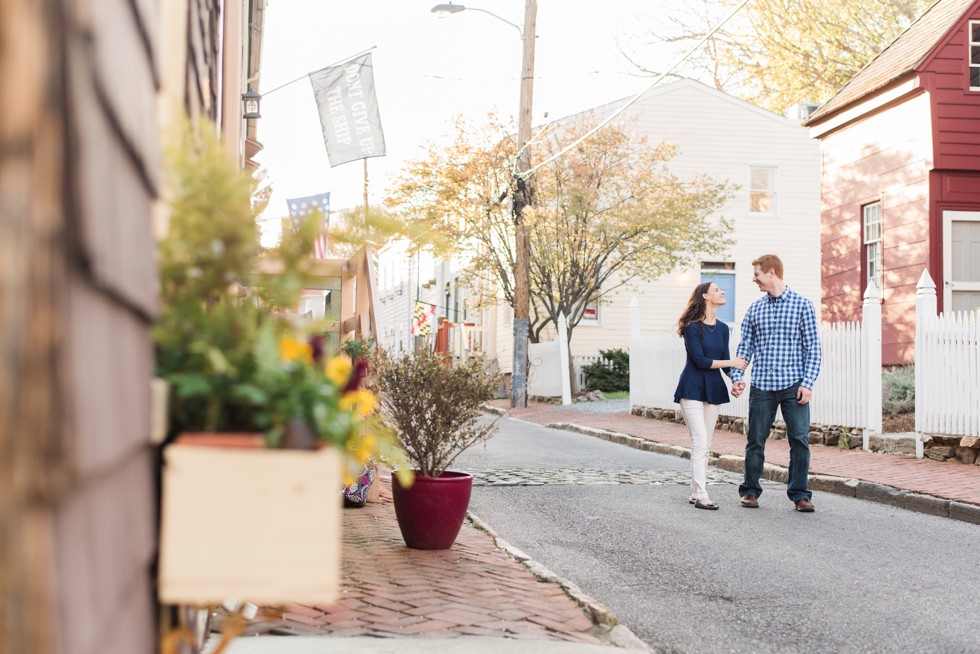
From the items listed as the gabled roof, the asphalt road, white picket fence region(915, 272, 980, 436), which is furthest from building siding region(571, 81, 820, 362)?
the asphalt road

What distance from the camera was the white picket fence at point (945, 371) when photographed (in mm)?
11977

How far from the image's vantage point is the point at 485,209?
27281 millimetres

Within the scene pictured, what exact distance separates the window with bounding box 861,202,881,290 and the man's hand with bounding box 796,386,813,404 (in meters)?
11.7

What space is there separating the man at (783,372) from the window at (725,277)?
22110mm

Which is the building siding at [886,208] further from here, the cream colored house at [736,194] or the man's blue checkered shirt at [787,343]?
the man's blue checkered shirt at [787,343]

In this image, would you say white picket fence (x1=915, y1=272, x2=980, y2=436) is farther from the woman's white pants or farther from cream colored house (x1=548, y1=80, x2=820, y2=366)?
cream colored house (x1=548, y1=80, x2=820, y2=366)

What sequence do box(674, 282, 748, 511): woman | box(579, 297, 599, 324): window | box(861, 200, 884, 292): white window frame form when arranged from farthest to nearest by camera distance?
box(579, 297, 599, 324): window < box(861, 200, 884, 292): white window frame < box(674, 282, 748, 511): woman

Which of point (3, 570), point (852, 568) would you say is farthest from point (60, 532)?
point (852, 568)

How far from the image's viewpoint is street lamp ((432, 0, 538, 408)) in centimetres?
2500

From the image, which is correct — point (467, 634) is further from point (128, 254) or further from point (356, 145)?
point (356, 145)

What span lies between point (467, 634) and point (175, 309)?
280 cm

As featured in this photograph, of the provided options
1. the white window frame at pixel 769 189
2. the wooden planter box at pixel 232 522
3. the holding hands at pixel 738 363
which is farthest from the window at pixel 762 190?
the wooden planter box at pixel 232 522

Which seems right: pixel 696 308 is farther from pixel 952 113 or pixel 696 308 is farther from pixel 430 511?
pixel 952 113

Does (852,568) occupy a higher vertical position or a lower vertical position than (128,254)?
lower
